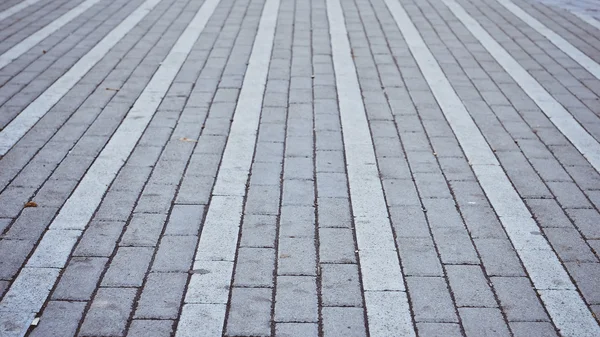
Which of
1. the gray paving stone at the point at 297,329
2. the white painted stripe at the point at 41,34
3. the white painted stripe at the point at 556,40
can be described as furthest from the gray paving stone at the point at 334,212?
the white painted stripe at the point at 41,34

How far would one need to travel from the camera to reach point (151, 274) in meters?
3.61

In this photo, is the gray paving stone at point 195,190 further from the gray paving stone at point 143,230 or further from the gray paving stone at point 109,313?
the gray paving stone at point 109,313

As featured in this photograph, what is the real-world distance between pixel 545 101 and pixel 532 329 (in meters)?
3.78

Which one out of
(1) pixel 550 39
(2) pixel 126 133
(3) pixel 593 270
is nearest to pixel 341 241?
(3) pixel 593 270

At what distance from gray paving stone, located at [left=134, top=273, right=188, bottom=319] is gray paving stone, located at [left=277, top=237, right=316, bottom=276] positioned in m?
0.62

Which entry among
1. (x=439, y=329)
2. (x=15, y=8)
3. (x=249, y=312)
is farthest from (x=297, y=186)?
(x=15, y=8)

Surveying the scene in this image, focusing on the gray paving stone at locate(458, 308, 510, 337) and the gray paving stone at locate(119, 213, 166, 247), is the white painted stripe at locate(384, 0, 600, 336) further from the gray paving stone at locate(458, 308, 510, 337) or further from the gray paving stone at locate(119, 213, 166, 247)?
the gray paving stone at locate(119, 213, 166, 247)

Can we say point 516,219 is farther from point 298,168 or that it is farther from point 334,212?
point 298,168

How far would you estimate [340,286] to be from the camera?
11.6 feet

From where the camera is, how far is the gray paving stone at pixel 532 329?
127 inches

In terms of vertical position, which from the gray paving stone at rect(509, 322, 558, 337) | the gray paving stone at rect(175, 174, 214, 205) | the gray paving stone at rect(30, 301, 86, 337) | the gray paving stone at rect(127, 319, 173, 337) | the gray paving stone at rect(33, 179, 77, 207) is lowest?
the gray paving stone at rect(509, 322, 558, 337)

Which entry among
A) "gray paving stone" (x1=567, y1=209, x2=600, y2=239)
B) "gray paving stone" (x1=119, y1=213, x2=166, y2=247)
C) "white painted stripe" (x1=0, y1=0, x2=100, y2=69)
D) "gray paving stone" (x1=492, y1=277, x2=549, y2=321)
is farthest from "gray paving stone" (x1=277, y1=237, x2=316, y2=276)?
→ "white painted stripe" (x1=0, y1=0, x2=100, y2=69)

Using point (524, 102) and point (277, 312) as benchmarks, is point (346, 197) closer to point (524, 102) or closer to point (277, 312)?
point (277, 312)

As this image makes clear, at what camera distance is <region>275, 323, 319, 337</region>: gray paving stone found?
10.4 feet
